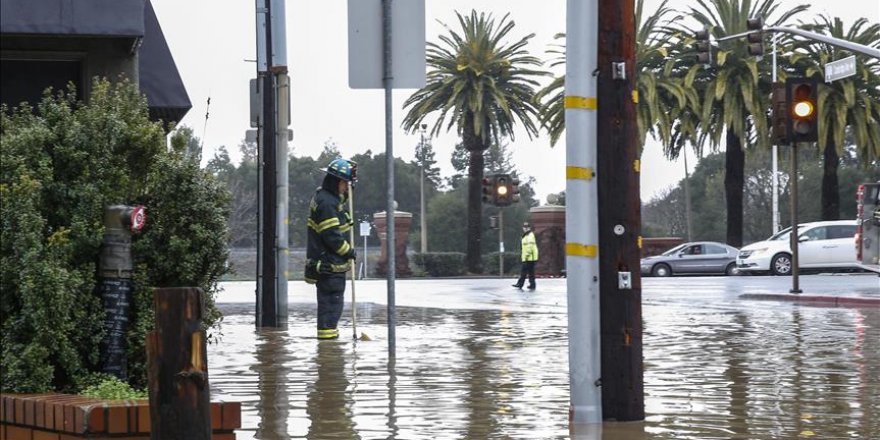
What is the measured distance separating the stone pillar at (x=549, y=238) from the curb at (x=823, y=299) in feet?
110

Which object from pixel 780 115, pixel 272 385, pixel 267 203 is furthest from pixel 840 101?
pixel 272 385

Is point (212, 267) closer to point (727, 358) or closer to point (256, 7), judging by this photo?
point (727, 358)

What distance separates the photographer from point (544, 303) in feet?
85.1

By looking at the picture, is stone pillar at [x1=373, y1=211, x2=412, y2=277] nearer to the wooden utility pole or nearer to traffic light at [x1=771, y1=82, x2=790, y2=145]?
traffic light at [x1=771, y1=82, x2=790, y2=145]

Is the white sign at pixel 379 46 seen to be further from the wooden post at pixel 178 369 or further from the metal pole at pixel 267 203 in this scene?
the wooden post at pixel 178 369

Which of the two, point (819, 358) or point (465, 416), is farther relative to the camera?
point (819, 358)

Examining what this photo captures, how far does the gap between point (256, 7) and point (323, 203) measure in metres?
4.14

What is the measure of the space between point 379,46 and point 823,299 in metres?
Answer: 14.5

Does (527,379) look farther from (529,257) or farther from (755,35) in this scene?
(529,257)


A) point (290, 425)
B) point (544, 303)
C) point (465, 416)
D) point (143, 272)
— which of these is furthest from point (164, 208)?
point (544, 303)

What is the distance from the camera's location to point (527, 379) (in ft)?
36.7

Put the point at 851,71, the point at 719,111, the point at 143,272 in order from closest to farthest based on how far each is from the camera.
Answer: the point at 143,272 → the point at 851,71 → the point at 719,111

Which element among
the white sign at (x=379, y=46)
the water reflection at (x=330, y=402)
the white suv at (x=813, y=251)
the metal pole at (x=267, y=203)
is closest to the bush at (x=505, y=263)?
the white suv at (x=813, y=251)

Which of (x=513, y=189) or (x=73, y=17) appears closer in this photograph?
(x=73, y=17)
